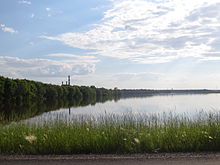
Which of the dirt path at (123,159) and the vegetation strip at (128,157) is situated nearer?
the dirt path at (123,159)

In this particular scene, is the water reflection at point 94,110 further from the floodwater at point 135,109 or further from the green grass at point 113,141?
the green grass at point 113,141

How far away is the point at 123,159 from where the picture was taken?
725 cm

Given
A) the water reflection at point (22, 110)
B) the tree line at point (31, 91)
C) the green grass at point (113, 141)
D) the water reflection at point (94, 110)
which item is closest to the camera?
the green grass at point (113, 141)

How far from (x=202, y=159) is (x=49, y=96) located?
8405 centimetres

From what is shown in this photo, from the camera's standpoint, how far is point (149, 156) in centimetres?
757

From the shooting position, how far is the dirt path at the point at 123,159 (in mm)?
6891

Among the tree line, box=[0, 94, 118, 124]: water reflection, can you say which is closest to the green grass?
box=[0, 94, 118, 124]: water reflection

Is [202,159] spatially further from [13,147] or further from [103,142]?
[13,147]

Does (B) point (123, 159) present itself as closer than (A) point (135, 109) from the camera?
Yes

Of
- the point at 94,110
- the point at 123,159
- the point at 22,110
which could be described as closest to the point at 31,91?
the point at 22,110

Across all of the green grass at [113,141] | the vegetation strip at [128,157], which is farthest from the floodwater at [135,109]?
the vegetation strip at [128,157]

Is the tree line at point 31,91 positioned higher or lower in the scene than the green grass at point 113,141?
higher

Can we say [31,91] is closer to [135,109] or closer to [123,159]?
[135,109]

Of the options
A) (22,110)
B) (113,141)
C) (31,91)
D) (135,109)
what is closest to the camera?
(113,141)
